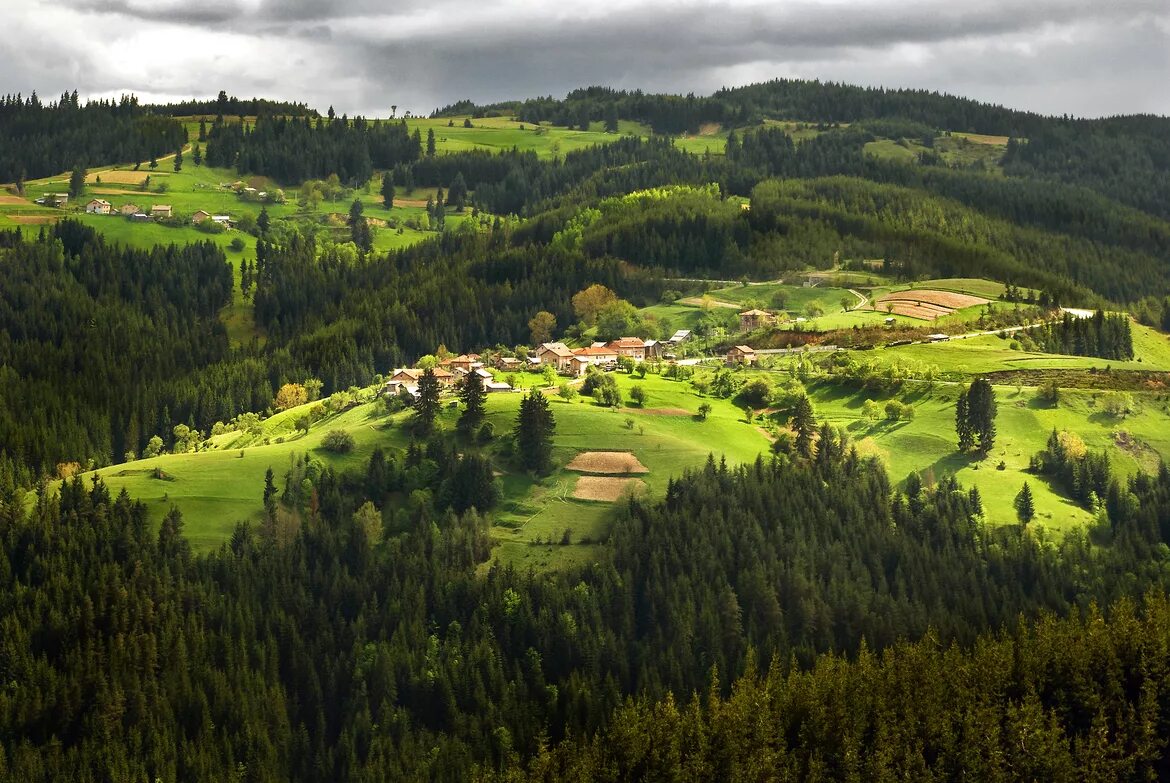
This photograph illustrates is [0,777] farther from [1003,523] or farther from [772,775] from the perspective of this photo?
[1003,523]

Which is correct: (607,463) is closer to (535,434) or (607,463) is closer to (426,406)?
(535,434)

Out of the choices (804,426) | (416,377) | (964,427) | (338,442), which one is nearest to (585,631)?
(338,442)

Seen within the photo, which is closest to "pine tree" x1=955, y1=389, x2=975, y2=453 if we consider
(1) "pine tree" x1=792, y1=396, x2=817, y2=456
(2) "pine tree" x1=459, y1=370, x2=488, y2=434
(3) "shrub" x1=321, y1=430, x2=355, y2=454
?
(1) "pine tree" x1=792, y1=396, x2=817, y2=456

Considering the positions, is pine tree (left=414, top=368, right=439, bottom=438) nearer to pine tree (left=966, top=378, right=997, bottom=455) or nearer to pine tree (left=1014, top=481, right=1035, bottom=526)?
pine tree (left=966, top=378, right=997, bottom=455)

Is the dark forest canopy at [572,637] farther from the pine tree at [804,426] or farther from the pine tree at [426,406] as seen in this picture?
the pine tree at [804,426]

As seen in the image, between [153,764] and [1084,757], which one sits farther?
[153,764]

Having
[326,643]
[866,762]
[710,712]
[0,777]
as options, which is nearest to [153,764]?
[0,777]

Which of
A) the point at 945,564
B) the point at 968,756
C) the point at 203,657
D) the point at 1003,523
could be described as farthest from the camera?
the point at 1003,523
